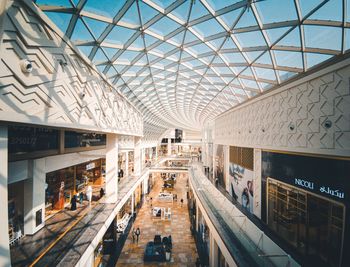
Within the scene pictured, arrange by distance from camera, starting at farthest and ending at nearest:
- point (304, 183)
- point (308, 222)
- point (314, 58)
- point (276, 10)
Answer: point (304, 183)
point (308, 222)
point (314, 58)
point (276, 10)

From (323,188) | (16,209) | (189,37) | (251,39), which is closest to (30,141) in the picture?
(16,209)

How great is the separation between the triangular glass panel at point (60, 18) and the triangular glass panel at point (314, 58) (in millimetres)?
11772

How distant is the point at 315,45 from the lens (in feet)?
29.1

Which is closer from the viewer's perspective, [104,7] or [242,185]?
[104,7]

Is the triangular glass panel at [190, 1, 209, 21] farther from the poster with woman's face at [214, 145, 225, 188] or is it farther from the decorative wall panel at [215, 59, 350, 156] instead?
the poster with woman's face at [214, 145, 225, 188]

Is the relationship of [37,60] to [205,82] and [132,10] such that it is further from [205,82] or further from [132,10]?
[205,82]

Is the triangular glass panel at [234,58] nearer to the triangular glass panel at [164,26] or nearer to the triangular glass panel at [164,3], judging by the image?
the triangular glass panel at [164,26]

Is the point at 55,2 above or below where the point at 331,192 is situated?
above

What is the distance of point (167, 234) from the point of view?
21453 mm

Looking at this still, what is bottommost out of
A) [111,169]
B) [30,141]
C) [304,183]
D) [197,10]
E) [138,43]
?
[111,169]

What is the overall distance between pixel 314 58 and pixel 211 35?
5.77 metres

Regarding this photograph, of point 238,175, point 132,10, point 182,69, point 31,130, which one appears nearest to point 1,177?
point 31,130

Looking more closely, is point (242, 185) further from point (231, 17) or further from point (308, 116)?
point (231, 17)

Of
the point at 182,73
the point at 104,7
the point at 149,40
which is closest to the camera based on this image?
the point at 104,7
